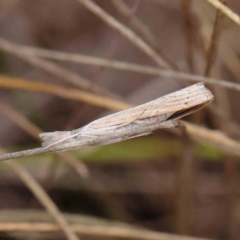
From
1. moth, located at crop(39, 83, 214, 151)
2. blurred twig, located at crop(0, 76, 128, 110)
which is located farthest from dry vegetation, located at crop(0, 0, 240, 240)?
moth, located at crop(39, 83, 214, 151)

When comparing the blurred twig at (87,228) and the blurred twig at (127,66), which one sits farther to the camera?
the blurred twig at (87,228)

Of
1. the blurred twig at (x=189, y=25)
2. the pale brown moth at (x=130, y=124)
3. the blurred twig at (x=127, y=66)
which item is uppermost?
the blurred twig at (x=189, y=25)

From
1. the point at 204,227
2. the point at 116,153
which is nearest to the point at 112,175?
the point at 116,153

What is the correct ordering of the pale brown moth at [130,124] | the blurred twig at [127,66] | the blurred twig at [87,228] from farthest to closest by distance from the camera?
the blurred twig at [87,228] → the blurred twig at [127,66] → the pale brown moth at [130,124]

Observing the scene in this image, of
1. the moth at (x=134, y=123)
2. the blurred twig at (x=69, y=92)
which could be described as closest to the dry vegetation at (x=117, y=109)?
the blurred twig at (x=69, y=92)

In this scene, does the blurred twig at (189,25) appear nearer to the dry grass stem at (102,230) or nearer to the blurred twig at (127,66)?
the blurred twig at (127,66)

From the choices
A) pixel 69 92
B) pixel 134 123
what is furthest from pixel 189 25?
pixel 134 123
